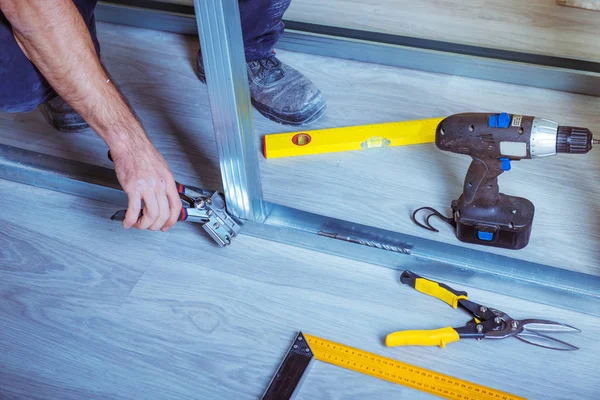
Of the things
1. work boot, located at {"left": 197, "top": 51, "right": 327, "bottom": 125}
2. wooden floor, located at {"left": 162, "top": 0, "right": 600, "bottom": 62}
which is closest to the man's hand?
work boot, located at {"left": 197, "top": 51, "right": 327, "bottom": 125}

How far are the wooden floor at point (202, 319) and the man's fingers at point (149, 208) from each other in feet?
0.82

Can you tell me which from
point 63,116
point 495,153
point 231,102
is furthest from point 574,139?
point 63,116

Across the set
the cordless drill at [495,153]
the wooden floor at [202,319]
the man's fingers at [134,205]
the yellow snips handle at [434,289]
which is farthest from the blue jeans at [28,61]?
the yellow snips handle at [434,289]

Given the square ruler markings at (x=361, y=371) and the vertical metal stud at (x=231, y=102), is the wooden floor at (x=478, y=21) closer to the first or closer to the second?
the vertical metal stud at (x=231, y=102)

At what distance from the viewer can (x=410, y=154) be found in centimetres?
184

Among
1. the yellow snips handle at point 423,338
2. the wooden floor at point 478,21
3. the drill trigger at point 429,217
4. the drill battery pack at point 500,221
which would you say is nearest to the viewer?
the yellow snips handle at point 423,338

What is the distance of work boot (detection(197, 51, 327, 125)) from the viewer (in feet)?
6.33

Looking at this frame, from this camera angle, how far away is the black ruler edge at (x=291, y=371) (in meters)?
1.36

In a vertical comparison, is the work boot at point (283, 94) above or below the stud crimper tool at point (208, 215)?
above

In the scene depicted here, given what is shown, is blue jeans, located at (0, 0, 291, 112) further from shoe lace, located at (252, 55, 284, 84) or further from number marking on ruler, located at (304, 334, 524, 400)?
number marking on ruler, located at (304, 334, 524, 400)

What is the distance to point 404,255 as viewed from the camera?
1.54 metres

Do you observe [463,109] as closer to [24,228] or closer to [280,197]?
[280,197]

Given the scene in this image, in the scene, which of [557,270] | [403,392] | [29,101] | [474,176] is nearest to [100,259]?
[29,101]

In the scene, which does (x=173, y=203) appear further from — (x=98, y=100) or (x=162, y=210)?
(x=98, y=100)
